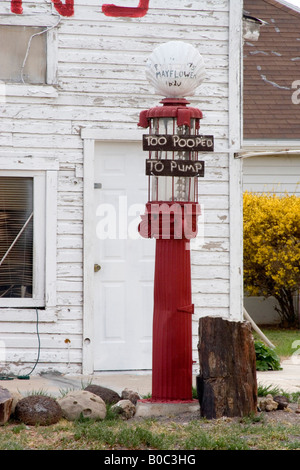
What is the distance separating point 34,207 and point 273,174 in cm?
691

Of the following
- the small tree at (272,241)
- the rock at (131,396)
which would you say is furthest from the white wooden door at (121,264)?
the small tree at (272,241)

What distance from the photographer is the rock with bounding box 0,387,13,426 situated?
563cm

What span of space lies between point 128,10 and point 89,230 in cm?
222

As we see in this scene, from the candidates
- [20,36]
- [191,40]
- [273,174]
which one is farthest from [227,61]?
[273,174]

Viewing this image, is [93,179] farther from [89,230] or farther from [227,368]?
[227,368]

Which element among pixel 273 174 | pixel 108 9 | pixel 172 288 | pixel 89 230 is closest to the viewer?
pixel 172 288

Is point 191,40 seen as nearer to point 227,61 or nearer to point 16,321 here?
point 227,61

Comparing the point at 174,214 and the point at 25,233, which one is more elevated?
the point at 25,233

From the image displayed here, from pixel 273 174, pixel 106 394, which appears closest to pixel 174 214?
pixel 106 394

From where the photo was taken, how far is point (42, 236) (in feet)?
27.1

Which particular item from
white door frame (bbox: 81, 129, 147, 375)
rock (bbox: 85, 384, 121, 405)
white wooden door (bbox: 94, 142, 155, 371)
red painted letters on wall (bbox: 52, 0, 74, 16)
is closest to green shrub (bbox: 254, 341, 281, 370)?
white wooden door (bbox: 94, 142, 155, 371)

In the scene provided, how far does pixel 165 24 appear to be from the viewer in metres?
8.42

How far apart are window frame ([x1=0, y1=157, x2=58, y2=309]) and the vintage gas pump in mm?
2350

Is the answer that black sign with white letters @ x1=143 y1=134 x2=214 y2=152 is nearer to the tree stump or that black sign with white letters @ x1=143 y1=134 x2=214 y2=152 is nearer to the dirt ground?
the tree stump
